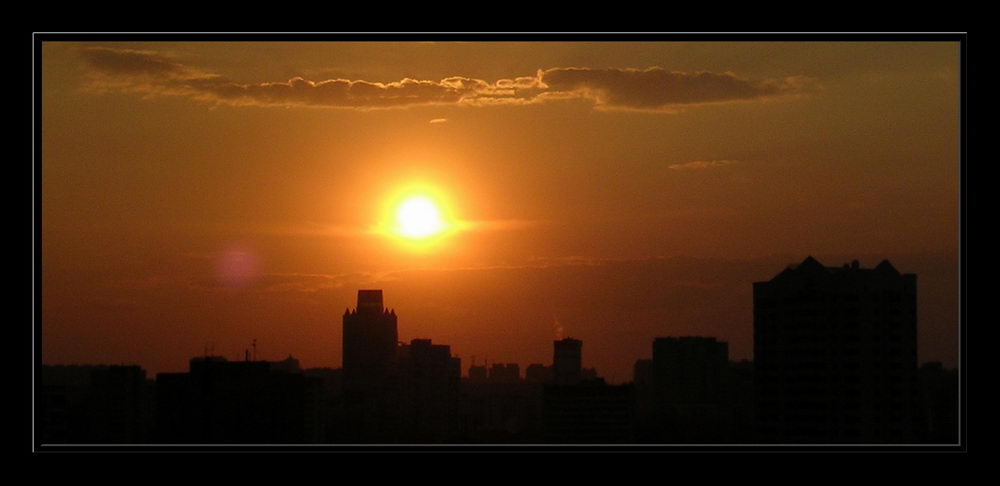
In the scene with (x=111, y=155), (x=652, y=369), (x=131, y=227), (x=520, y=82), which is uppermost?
(x=520, y=82)

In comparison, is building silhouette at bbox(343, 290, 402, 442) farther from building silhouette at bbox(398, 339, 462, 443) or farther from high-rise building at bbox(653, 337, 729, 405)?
high-rise building at bbox(653, 337, 729, 405)

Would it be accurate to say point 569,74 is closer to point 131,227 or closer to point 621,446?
point 131,227

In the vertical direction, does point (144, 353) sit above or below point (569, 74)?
below

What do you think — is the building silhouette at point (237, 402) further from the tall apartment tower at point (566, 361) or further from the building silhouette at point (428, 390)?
the tall apartment tower at point (566, 361)

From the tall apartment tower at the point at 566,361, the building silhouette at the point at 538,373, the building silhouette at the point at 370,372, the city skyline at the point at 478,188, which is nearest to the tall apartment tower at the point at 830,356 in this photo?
the city skyline at the point at 478,188

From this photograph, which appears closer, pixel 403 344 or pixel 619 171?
pixel 619 171

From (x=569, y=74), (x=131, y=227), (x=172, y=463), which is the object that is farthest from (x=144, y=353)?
(x=172, y=463)

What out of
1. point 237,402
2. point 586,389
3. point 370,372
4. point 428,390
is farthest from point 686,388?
point 237,402
